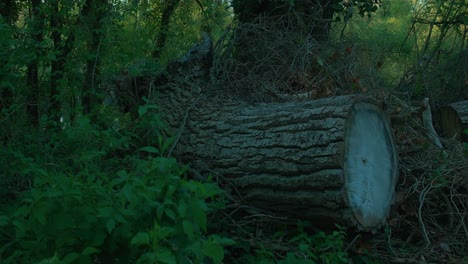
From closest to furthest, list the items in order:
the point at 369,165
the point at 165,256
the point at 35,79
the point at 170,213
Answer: the point at 165,256 → the point at 170,213 → the point at 369,165 → the point at 35,79

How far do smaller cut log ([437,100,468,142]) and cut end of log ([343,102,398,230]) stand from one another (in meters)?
2.23

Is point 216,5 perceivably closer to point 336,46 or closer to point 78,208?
point 336,46

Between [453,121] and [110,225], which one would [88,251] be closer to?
[110,225]

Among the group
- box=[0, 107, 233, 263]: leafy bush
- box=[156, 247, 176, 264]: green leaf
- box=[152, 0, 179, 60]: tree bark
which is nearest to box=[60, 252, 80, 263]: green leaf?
box=[0, 107, 233, 263]: leafy bush

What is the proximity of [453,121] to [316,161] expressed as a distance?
3.17 meters

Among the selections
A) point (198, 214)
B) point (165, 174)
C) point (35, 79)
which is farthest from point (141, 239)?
point (35, 79)

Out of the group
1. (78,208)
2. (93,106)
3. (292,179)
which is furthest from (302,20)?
(78,208)

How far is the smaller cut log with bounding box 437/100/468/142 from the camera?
6.68 metres

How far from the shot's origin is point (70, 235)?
9.46 feet

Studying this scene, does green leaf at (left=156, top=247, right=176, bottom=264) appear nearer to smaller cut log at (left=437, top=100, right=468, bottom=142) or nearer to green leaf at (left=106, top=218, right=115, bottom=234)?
green leaf at (left=106, top=218, right=115, bottom=234)

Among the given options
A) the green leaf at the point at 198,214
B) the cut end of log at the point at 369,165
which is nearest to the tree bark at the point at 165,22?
the cut end of log at the point at 369,165

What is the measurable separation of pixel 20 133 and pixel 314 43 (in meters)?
3.41

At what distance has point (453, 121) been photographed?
6.82 meters

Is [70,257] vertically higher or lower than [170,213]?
lower
